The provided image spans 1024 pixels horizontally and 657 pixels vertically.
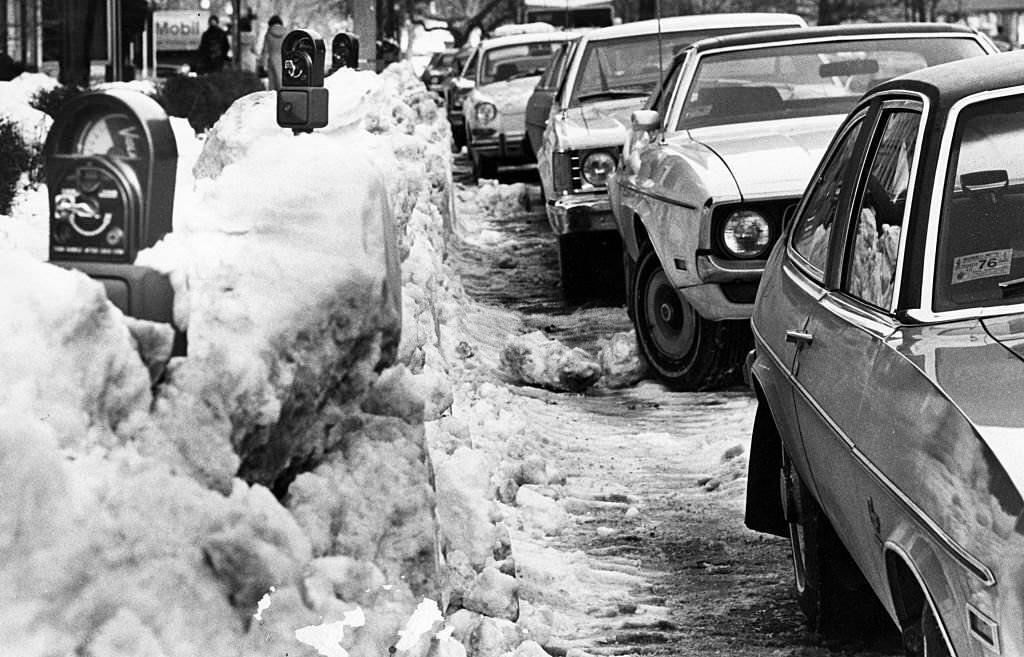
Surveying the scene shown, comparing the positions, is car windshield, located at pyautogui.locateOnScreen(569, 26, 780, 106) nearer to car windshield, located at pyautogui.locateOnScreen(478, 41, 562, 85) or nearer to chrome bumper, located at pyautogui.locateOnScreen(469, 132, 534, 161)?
chrome bumper, located at pyautogui.locateOnScreen(469, 132, 534, 161)

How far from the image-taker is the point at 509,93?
69.7 ft

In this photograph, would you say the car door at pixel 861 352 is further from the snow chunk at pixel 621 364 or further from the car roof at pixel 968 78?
the snow chunk at pixel 621 364

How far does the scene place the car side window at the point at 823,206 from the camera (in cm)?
459

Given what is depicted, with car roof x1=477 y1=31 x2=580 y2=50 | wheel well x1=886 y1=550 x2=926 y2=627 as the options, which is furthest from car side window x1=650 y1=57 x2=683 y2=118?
car roof x1=477 y1=31 x2=580 y2=50

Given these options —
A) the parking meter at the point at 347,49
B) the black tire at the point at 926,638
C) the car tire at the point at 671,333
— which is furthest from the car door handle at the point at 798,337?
the parking meter at the point at 347,49

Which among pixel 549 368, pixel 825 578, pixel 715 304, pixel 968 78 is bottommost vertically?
pixel 825 578

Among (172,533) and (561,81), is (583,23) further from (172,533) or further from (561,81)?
(172,533)

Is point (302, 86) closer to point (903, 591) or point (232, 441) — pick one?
point (232, 441)

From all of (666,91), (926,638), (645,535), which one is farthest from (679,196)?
(926,638)

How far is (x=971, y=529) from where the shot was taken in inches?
114

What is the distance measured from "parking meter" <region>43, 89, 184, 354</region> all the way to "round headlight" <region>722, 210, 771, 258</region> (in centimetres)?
461

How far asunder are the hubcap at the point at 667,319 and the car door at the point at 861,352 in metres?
4.04

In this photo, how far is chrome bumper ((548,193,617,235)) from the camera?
1115cm

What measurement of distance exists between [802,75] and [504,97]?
12.4 m
